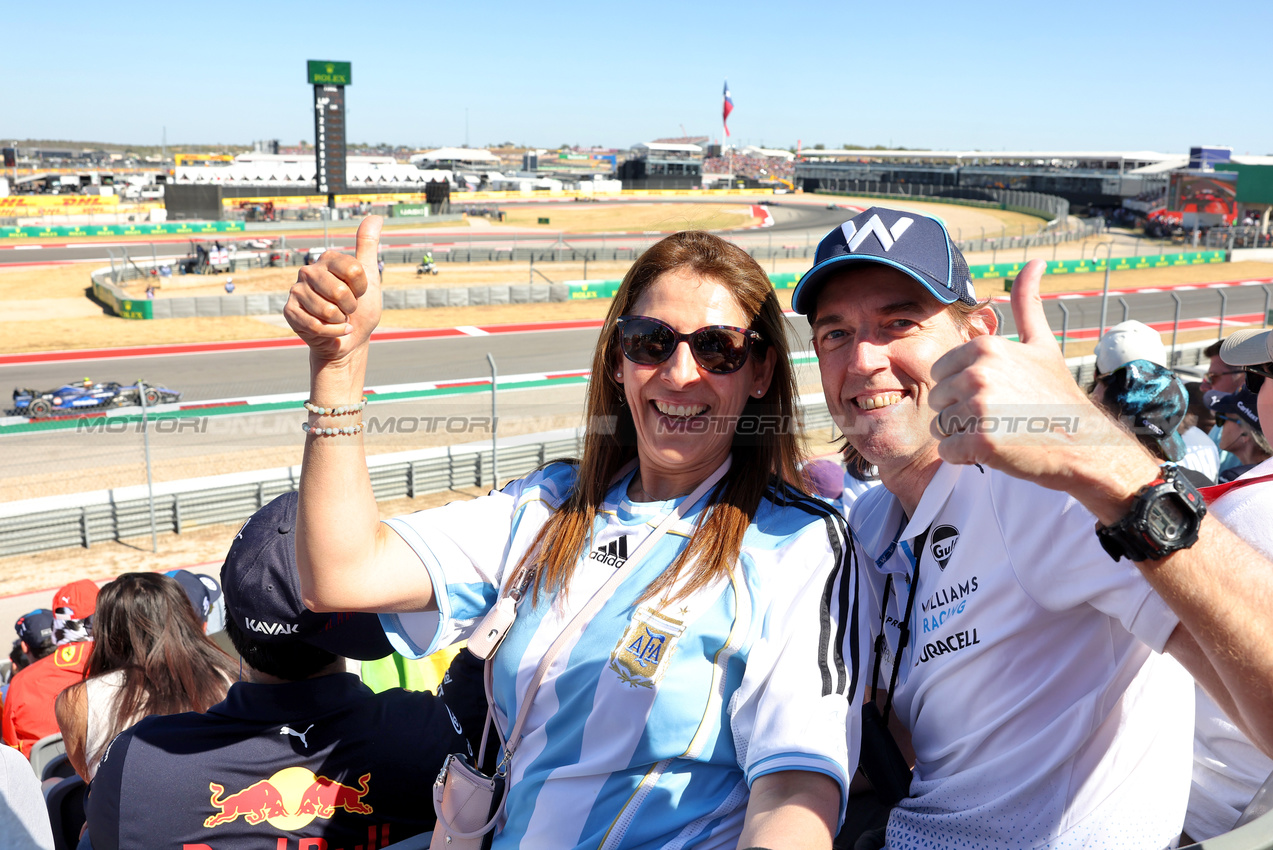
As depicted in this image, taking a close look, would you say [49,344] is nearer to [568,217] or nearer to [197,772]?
Result: [197,772]

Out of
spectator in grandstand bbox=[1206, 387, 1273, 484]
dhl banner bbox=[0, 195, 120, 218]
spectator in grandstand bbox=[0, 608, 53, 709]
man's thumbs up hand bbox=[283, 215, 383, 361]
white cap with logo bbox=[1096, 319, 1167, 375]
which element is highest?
dhl banner bbox=[0, 195, 120, 218]

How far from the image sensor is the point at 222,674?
11.2 ft

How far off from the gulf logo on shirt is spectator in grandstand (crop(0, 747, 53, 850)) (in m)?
0.36

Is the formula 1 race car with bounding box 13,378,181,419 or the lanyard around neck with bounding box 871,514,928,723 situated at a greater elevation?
the lanyard around neck with bounding box 871,514,928,723

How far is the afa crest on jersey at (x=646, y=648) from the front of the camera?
1769 millimetres

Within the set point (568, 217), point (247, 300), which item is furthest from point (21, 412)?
point (568, 217)

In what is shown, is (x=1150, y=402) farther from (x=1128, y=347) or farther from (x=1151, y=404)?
(x=1128, y=347)

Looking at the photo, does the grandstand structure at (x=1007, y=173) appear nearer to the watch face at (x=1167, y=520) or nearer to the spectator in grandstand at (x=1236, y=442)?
the spectator in grandstand at (x=1236, y=442)

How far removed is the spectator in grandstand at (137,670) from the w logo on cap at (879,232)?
2822 millimetres

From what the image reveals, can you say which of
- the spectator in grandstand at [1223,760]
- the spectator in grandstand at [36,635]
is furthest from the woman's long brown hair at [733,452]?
the spectator in grandstand at [36,635]

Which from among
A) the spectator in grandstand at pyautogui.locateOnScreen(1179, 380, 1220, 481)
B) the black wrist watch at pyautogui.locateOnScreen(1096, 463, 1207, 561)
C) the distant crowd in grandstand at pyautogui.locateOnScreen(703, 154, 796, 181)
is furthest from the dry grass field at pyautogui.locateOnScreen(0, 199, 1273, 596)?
the distant crowd in grandstand at pyautogui.locateOnScreen(703, 154, 796, 181)

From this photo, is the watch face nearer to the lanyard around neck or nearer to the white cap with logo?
the lanyard around neck

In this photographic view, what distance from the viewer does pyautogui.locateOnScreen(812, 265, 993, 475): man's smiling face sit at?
79.3 inches

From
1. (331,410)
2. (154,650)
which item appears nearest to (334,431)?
(331,410)
